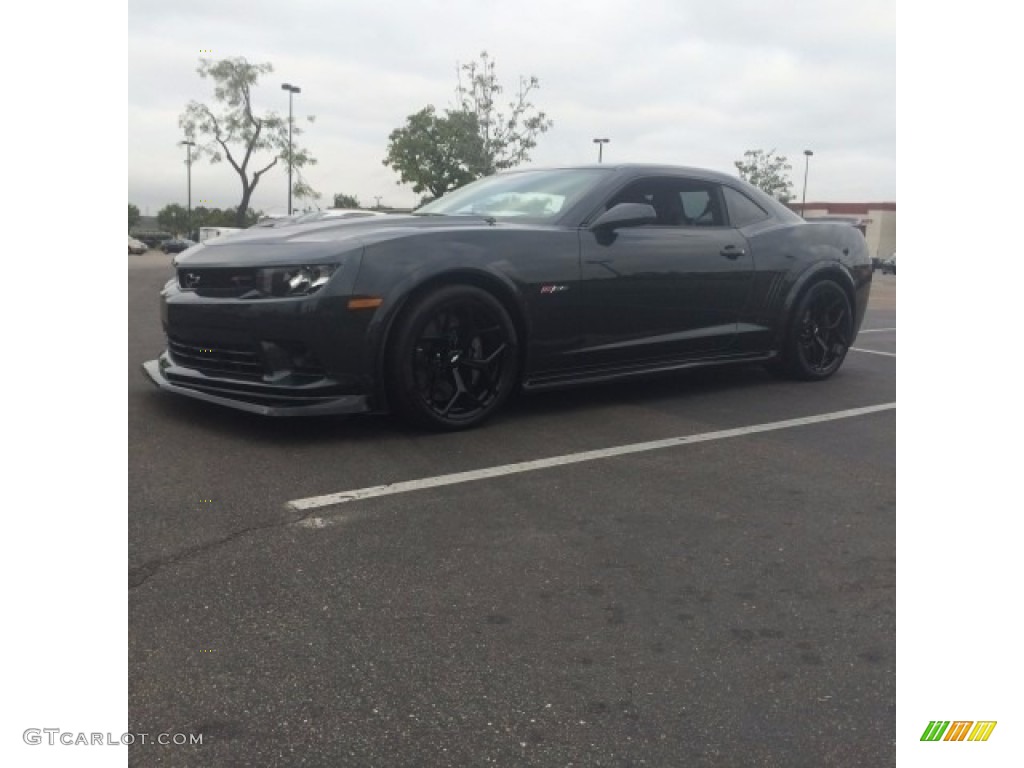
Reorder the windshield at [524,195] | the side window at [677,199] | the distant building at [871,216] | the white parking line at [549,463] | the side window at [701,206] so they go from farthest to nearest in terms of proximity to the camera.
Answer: the distant building at [871,216] → the side window at [701,206] → the side window at [677,199] → the windshield at [524,195] → the white parking line at [549,463]

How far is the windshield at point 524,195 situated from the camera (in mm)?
5102

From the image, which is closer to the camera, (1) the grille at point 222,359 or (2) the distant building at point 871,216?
(1) the grille at point 222,359

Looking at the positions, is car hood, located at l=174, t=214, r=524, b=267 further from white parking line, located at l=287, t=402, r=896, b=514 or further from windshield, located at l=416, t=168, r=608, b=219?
white parking line, located at l=287, t=402, r=896, b=514

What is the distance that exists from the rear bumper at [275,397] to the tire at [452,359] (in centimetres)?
23

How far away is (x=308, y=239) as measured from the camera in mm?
4320

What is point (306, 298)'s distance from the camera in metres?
4.07

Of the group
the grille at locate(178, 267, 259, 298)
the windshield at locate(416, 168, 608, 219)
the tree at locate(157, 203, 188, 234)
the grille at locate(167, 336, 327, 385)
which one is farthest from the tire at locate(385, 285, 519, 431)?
the tree at locate(157, 203, 188, 234)

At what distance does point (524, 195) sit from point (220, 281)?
1840 millimetres

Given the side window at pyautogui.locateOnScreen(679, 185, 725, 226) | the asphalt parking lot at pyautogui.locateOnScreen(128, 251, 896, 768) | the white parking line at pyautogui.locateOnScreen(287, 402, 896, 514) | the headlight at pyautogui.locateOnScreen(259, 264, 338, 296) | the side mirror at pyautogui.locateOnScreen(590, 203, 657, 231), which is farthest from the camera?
the side window at pyautogui.locateOnScreen(679, 185, 725, 226)

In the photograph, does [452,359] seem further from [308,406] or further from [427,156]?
[427,156]

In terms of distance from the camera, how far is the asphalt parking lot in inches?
79.0

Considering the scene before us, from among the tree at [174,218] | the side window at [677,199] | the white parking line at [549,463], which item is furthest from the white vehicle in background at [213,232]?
the tree at [174,218]

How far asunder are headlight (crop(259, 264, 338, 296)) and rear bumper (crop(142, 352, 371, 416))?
0.42m

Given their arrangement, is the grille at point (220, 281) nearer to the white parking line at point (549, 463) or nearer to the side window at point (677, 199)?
the white parking line at point (549, 463)
